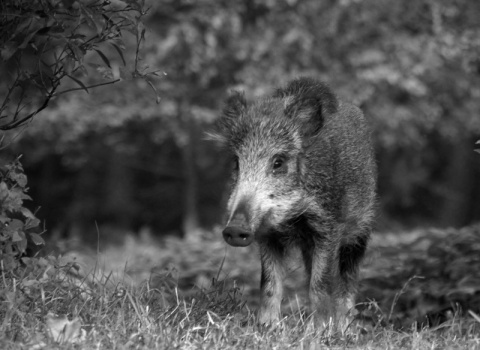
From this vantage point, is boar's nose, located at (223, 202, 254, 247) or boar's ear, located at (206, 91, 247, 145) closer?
boar's nose, located at (223, 202, 254, 247)

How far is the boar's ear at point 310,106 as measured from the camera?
250 inches

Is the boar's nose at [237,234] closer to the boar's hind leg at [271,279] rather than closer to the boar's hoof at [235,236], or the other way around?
the boar's hoof at [235,236]

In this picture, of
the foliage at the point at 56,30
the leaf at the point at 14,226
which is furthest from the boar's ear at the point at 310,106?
the leaf at the point at 14,226

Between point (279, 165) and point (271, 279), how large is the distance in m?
0.78

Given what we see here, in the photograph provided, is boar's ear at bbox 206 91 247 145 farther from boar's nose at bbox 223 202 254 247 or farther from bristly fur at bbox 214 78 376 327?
boar's nose at bbox 223 202 254 247

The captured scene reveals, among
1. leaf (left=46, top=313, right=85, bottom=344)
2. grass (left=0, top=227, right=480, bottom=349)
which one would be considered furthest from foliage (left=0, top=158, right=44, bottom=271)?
leaf (left=46, top=313, right=85, bottom=344)

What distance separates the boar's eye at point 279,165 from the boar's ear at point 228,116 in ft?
1.54

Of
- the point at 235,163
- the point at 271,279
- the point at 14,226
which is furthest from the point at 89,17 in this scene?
the point at 271,279

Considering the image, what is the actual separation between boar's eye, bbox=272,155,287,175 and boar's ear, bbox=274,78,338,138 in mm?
265

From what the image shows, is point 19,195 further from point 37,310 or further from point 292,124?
point 292,124

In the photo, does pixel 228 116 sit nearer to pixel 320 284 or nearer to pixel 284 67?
pixel 320 284

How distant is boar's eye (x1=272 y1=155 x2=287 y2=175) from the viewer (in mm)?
6160

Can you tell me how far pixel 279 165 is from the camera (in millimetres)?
6191

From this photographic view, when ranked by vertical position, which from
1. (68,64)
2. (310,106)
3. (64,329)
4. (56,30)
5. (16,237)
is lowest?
(64,329)
